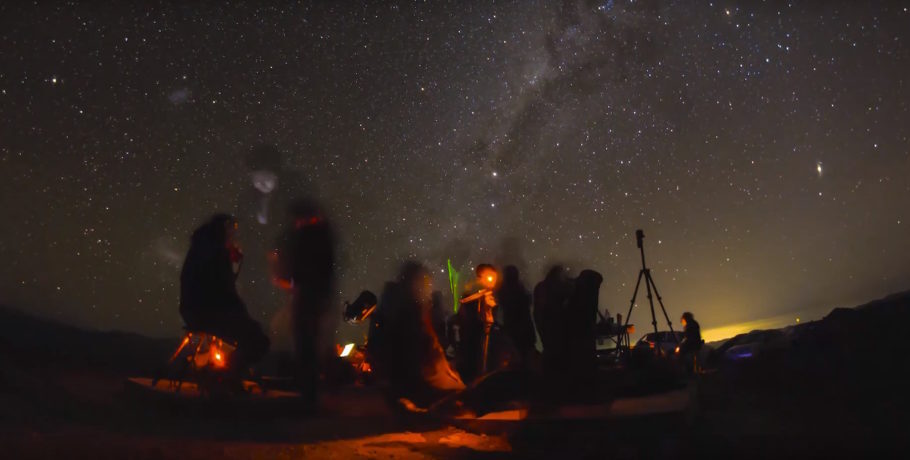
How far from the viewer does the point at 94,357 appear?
8.05 m

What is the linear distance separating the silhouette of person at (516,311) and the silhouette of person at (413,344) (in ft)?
6.44

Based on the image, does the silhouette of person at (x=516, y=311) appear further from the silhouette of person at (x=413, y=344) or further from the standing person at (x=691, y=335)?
the standing person at (x=691, y=335)

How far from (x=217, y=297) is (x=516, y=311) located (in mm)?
4604

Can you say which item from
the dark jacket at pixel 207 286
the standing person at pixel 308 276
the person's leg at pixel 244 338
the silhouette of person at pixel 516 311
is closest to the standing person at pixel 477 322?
the silhouette of person at pixel 516 311

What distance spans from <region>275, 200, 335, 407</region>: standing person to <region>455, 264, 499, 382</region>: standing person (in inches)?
71.3

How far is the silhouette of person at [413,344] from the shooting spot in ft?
19.6

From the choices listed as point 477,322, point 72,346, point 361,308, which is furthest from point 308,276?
point 72,346

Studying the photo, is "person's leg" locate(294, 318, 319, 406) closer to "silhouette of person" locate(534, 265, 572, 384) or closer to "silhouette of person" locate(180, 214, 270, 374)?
"silhouette of person" locate(180, 214, 270, 374)

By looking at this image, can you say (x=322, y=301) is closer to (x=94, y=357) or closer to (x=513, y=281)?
(x=513, y=281)

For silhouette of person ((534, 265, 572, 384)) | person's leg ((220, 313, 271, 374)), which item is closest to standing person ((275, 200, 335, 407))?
person's leg ((220, 313, 271, 374))

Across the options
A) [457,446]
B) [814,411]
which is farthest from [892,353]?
[457,446]

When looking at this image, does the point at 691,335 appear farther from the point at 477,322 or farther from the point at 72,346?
the point at 72,346

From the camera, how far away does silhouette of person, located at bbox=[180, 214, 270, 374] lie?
472 cm

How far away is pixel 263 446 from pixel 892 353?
30.0 feet
